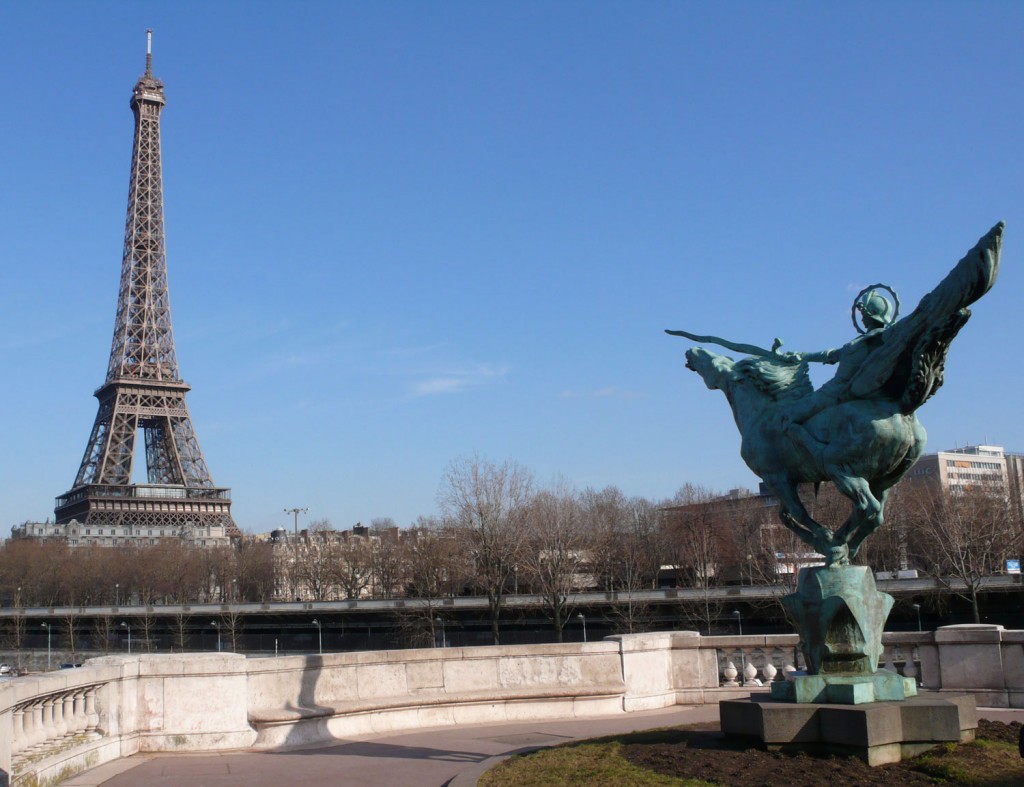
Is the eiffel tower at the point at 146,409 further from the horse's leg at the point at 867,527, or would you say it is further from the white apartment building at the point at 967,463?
the horse's leg at the point at 867,527

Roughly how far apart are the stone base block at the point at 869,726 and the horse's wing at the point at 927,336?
2917 millimetres

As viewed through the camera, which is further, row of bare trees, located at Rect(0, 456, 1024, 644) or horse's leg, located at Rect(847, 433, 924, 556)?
row of bare trees, located at Rect(0, 456, 1024, 644)

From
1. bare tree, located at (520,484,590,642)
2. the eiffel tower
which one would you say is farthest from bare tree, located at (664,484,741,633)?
the eiffel tower

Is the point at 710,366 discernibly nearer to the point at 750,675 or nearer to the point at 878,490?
the point at 878,490

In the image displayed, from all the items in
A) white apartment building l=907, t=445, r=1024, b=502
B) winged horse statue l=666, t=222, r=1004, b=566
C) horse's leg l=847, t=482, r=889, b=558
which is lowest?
horse's leg l=847, t=482, r=889, b=558

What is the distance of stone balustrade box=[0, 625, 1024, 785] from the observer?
1144 centimetres

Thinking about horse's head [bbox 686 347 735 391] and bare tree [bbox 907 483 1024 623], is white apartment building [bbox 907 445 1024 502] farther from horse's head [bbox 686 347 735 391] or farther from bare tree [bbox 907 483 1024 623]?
horse's head [bbox 686 347 735 391]

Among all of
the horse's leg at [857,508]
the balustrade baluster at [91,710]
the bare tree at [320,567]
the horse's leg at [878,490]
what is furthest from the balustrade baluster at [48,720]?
the bare tree at [320,567]

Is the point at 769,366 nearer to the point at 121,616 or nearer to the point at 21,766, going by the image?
the point at 21,766

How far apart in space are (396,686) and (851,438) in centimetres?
744

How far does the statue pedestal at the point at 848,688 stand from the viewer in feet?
33.4

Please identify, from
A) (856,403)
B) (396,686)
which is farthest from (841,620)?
(396,686)

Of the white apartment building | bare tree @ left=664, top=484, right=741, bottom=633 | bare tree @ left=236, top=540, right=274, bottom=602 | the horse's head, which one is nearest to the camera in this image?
the horse's head

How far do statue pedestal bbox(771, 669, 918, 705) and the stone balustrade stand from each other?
4.80 meters
